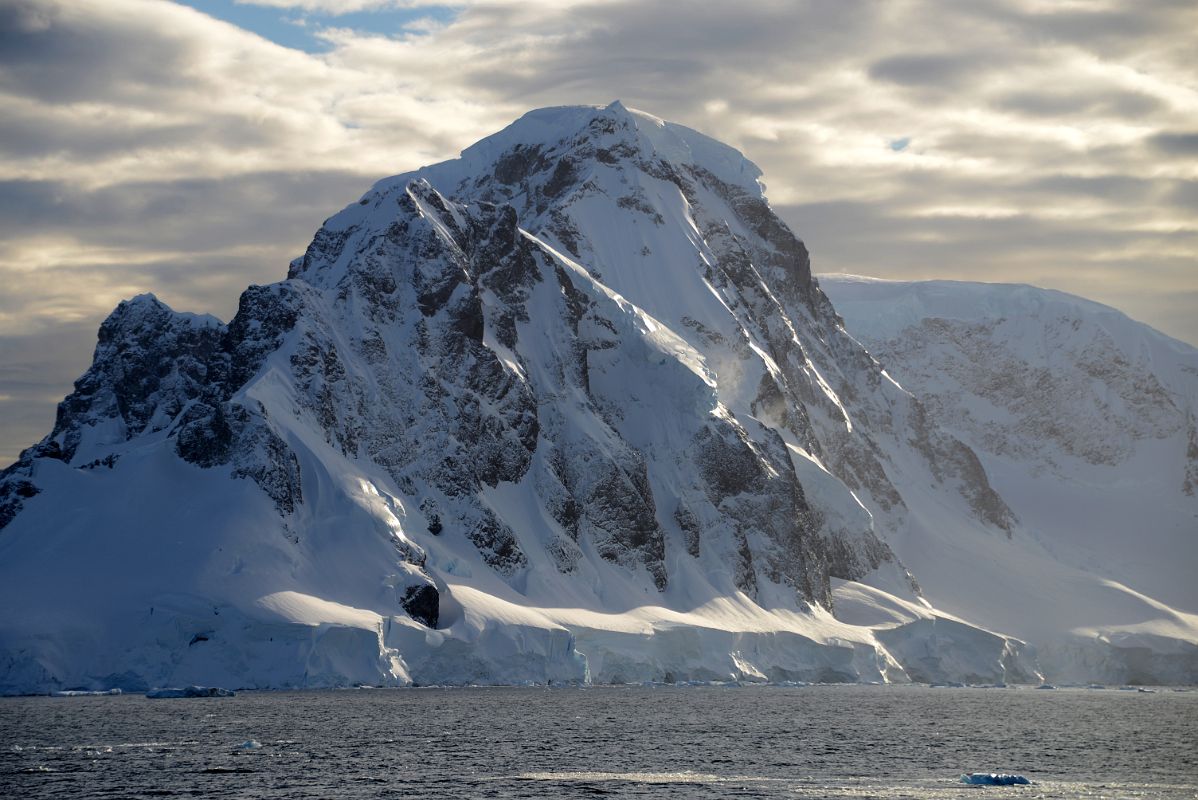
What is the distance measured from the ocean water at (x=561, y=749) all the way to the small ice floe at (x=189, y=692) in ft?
9.00

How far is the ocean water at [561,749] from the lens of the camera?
324 ft

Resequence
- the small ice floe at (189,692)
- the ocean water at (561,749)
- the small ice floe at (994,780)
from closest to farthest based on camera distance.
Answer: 1. the ocean water at (561,749)
2. the small ice floe at (994,780)
3. the small ice floe at (189,692)

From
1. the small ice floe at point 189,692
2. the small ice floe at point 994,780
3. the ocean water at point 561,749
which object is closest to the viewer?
the ocean water at point 561,749

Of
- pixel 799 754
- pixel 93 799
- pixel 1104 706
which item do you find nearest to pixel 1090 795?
pixel 799 754

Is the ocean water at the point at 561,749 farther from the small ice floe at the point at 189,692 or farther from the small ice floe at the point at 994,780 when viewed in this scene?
the small ice floe at the point at 189,692

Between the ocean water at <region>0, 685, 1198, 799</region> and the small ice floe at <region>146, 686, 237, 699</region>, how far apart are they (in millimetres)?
2744

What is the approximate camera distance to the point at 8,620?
591 ft

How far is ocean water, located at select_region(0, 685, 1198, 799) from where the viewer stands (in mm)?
98875

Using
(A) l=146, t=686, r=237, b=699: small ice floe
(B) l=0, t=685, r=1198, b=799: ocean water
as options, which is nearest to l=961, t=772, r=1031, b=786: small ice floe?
(B) l=0, t=685, r=1198, b=799: ocean water

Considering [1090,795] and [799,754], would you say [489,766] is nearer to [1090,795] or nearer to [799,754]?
[799,754]

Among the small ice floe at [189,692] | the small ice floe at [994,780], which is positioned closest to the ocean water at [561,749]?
the small ice floe at [994,780]

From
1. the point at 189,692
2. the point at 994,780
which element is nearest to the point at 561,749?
the point at 994,780

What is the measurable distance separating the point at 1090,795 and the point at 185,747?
60885 millimetres

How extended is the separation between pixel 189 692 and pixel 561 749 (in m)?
67.6
